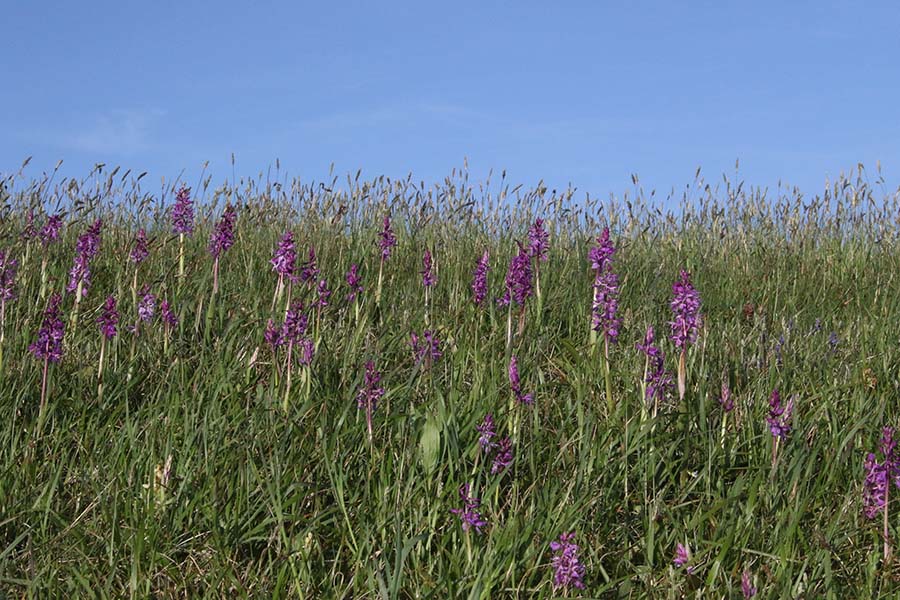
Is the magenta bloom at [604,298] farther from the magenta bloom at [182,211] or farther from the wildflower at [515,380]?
the magenta bloom at [182,211]

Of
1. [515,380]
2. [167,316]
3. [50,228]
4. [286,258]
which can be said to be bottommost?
[515,380]

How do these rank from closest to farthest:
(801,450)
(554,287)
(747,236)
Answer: (801,450) < (554,287) < (747,236)

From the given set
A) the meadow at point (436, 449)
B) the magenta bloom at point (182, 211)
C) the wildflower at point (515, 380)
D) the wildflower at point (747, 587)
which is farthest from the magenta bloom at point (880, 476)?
the magenta bloom at point (182, 211)

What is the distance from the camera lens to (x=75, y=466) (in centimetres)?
282

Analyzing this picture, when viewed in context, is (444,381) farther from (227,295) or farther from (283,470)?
(227,295)

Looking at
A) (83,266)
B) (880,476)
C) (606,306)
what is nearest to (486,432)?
(606,306)

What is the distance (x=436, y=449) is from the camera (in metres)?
2.61

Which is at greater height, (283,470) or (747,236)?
(747,236)

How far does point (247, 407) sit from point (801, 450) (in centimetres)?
178

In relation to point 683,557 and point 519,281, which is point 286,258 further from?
point 683,557

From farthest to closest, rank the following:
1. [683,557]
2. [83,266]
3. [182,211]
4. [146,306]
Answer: [182,211], [83,266], [146,306], [683,557]

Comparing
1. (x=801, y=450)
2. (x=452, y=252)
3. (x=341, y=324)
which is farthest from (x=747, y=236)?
(x=801, y=450)

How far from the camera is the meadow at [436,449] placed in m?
2.25

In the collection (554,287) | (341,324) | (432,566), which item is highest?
(554,287)
